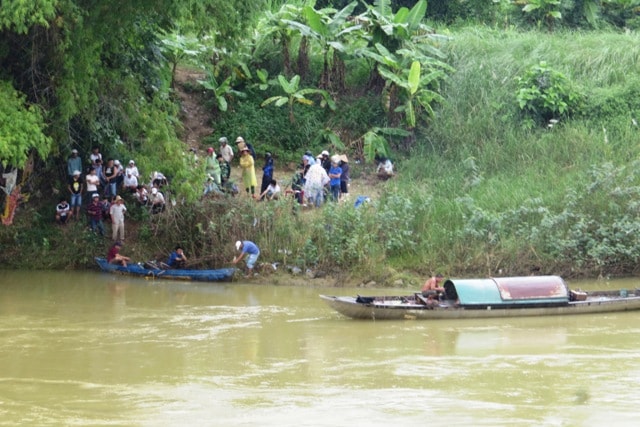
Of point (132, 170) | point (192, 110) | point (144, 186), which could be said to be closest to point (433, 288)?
point (144, 186)

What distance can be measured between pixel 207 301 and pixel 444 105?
10.3m

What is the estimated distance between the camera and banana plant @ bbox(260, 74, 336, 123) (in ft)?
89.7

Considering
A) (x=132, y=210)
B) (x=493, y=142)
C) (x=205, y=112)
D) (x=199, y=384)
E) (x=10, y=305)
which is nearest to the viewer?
(x=199, y=384)

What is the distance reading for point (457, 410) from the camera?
42.0 feet

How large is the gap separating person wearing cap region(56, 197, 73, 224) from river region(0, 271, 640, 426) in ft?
9.66

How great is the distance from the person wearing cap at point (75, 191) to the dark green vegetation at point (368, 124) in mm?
492

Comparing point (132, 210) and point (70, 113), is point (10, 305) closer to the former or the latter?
point (70, 113)

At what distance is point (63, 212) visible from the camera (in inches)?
933

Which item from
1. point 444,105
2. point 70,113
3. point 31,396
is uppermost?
point 444,105

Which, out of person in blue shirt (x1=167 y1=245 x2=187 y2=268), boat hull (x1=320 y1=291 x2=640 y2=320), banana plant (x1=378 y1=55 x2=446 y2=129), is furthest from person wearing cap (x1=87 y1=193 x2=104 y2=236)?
banana plant (x1=378 y1=55 x2=446 y2=129)

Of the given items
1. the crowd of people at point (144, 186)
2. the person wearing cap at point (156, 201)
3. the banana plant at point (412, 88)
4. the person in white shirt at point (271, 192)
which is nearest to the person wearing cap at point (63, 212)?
the crowd of people at point (144, 186)

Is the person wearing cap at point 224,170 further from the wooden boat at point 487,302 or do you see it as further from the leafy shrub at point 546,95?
the leafy shrub at point 546,95

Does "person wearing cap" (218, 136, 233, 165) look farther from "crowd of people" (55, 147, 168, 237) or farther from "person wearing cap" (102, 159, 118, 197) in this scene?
"person wearing cap" (102, 159, 118, 197)

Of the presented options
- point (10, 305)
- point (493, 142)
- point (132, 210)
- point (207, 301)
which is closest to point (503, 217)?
point (493, 142)
